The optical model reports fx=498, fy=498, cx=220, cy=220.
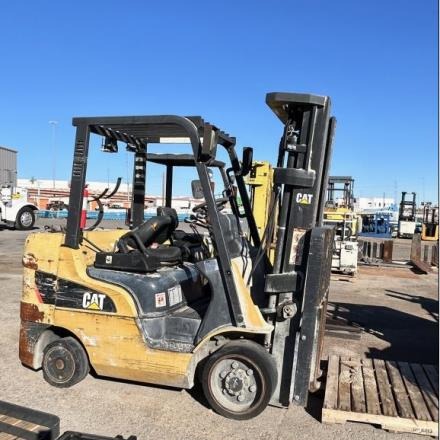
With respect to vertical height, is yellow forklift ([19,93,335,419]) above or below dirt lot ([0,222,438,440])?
above

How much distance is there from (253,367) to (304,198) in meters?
1.46

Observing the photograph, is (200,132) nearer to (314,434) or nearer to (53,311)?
(53,311)

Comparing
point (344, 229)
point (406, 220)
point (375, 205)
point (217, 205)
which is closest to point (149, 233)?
point (217, 205)

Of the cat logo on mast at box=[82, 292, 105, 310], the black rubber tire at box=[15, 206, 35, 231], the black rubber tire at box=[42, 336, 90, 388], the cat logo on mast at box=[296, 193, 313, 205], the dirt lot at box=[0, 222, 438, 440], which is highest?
the cat logo on mast at box=[296, 193, 313, 205]

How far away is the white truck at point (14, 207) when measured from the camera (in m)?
22.2

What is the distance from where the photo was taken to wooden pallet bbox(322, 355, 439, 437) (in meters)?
3.91

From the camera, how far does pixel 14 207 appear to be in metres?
22.6

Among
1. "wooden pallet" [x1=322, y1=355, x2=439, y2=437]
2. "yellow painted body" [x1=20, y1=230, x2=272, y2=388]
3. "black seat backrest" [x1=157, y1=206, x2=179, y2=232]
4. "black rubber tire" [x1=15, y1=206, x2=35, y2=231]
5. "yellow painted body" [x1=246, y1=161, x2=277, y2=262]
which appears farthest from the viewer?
"black rubber tire" [x1=15, y1=206, x2=35, y2=231]

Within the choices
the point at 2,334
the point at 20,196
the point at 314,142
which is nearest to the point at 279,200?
the point at 314,142

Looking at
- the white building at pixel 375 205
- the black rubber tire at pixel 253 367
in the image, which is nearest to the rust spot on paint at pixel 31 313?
the black rubber tire at pixel 253 367

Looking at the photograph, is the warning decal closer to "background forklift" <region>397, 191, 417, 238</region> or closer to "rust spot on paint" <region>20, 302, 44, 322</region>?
"rust spot on paint" <region>20, 302, 44, 322</region>

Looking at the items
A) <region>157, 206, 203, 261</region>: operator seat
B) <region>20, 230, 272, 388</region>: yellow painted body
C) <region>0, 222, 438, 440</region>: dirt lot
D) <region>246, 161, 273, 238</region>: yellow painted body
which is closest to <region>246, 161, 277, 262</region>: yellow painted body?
<region>246, 161, 273, 238</region>: yellow painted body

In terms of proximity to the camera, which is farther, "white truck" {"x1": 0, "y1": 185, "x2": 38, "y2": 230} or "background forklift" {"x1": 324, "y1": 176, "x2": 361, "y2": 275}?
"white truck" {"x1": 0, "y1": 185, "x2": 38, "y2": 230}

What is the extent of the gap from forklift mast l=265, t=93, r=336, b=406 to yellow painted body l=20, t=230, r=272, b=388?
0.76ft
